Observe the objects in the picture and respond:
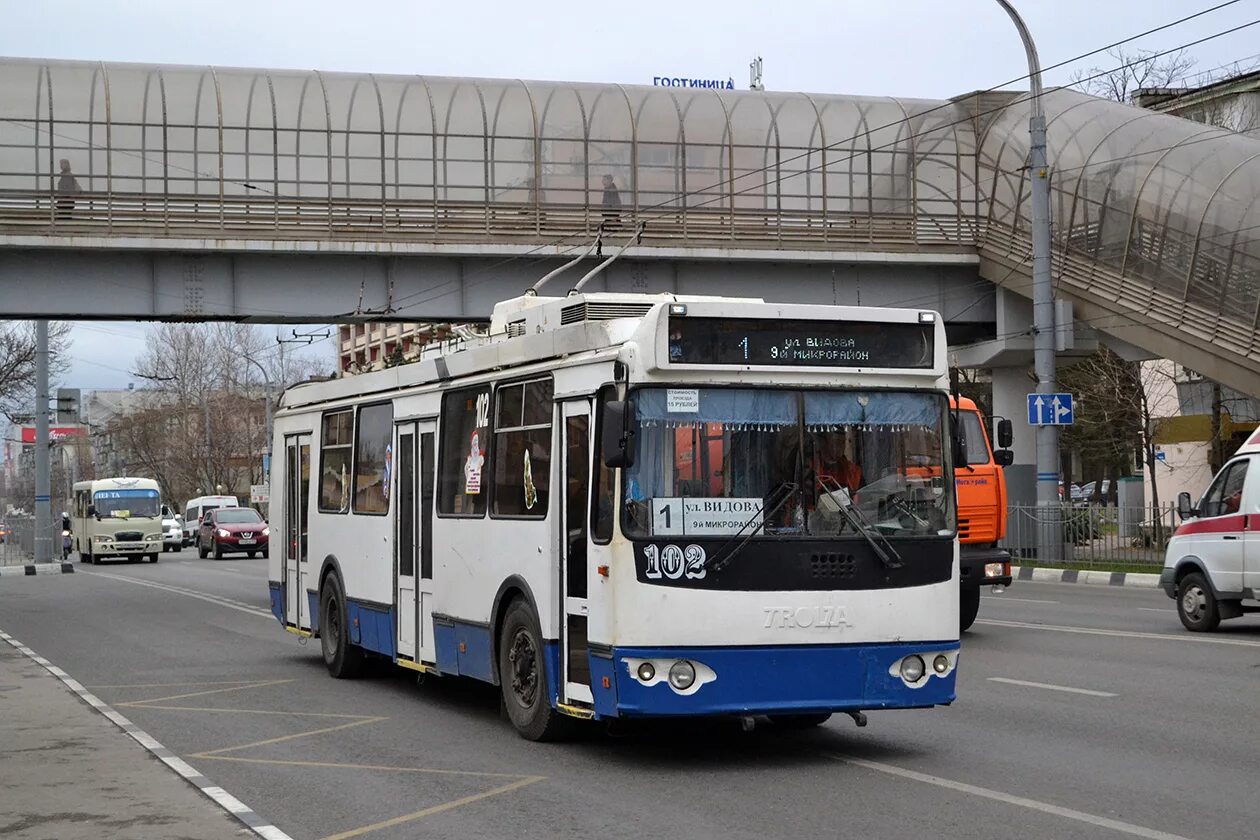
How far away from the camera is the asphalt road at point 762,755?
8.16 meters

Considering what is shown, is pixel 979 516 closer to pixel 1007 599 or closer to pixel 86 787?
pixel 1007 599

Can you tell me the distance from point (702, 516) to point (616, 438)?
2.35ft

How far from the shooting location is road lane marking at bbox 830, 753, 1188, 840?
770cm

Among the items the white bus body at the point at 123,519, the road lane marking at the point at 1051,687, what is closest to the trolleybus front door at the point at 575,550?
the road lane marking at the point at 1051,687

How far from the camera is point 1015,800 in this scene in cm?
855

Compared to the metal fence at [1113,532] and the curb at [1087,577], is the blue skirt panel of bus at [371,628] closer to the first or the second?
the curb at [1087,577]

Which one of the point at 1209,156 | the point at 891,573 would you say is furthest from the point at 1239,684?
the point at 1209,156

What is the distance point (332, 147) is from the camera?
3350 centimetres

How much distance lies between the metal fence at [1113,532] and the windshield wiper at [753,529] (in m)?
22.3

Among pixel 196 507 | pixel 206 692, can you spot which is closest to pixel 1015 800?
pixel 206 692

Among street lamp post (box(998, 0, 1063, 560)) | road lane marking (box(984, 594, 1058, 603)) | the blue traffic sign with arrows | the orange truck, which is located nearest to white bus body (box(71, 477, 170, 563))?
street lamp post (box(998, 0, 1063, 560))

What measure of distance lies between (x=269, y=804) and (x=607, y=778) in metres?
1.84

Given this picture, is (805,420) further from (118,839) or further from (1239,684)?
(1239,684)

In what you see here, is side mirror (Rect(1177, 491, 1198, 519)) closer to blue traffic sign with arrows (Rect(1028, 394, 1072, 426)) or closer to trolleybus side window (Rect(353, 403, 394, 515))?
trolleybus side window (Rect(353, 403, 394, 515))
